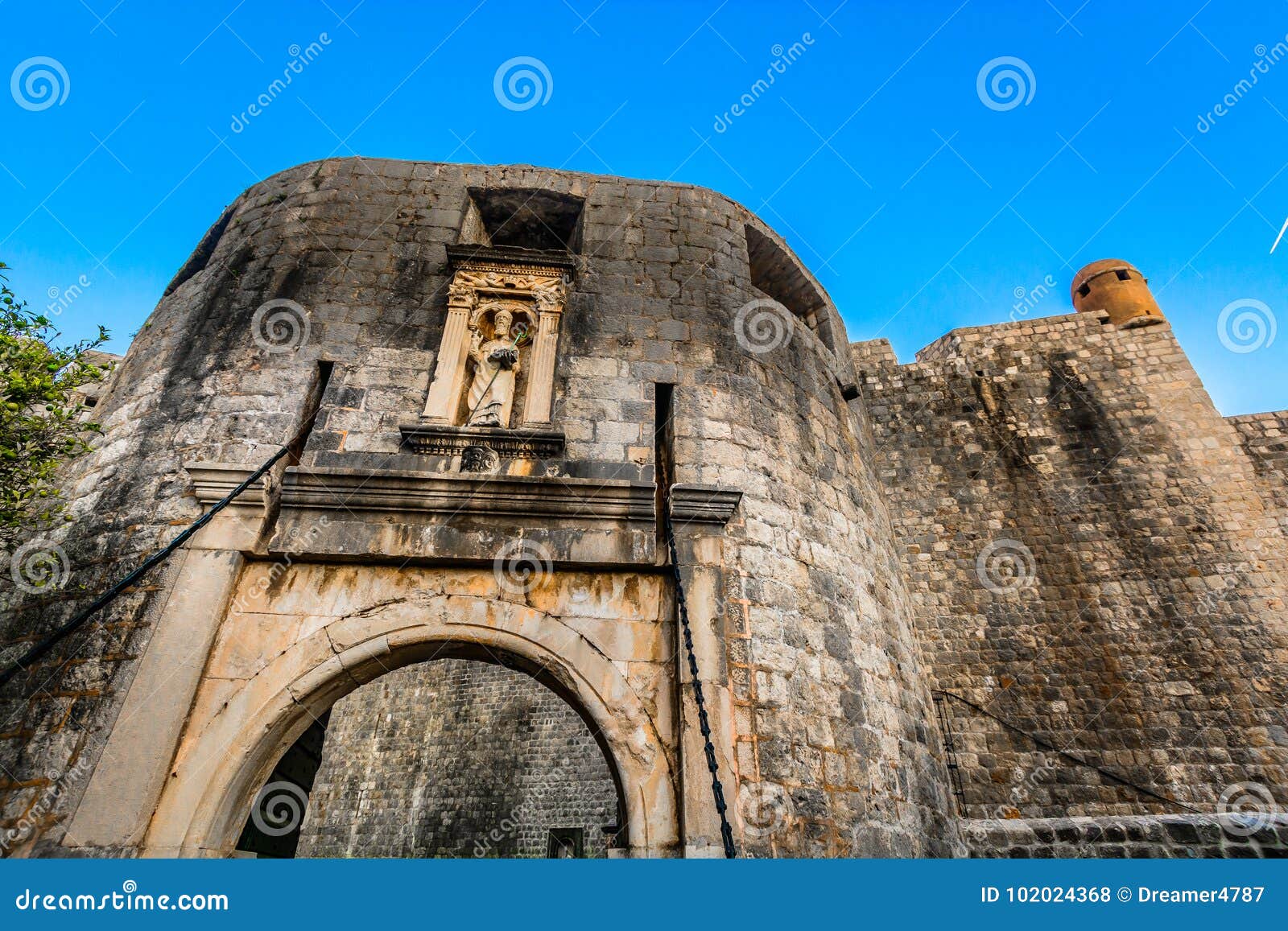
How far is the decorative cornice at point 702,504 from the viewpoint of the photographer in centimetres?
454

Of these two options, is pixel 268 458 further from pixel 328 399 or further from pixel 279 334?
pixel 279 334

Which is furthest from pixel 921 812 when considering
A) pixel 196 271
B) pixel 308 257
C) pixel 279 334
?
pixel 196 271

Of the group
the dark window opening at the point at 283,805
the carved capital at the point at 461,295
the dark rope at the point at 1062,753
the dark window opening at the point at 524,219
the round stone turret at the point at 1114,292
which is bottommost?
the dark window opening at the point at 283,805

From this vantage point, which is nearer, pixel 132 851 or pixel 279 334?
pixel 132 851

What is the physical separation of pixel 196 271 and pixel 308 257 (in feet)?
5.62

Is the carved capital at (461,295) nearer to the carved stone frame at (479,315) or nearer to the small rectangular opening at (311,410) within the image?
the carved stone frame at (479,315)

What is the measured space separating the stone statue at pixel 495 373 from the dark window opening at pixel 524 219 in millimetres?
1196

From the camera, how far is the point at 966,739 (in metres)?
7.56

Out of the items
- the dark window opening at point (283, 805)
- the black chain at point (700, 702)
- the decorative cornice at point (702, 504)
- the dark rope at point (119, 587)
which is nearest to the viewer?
the black chain at point (700, 702)

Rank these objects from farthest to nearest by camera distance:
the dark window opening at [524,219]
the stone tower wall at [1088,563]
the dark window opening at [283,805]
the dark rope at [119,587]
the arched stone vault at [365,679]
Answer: the stone tower wall at [1088,563], the dark window opening at [524,219], the dark window opening at [283,805], the dark rope at [119,587], the arched stone vault at [365,679]

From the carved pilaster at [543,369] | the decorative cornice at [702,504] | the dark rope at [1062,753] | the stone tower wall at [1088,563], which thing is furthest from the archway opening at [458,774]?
the decorative cornice at [702,504]

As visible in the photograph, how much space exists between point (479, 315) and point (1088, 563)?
7510mm

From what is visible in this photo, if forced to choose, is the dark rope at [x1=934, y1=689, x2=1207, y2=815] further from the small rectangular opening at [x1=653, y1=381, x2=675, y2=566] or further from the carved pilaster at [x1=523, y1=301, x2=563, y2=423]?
the carved pilaster at [x1=523, y1=301, x2=563, y2=423]

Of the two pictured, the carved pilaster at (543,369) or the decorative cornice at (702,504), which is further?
the carved pilaster at (543,369)
